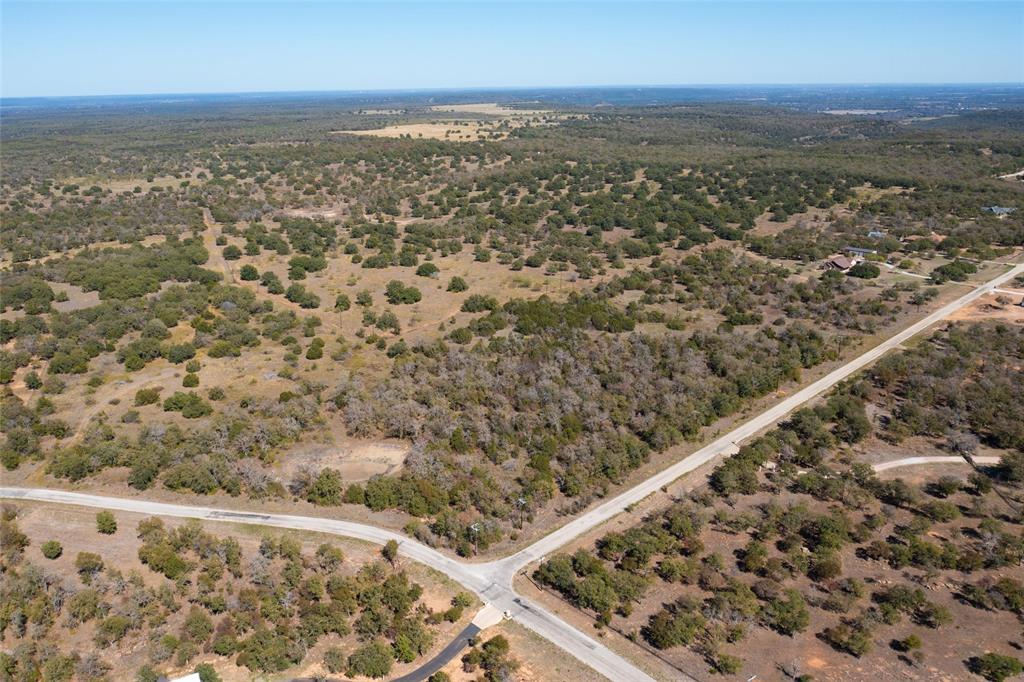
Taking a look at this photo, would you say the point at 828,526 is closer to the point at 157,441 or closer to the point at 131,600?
the point at 131,600

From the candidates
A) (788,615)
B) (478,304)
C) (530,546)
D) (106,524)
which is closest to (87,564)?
(106,524)

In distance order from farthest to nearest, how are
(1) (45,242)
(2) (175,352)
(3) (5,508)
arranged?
(1) (45,242), (2) (175,352), (3) (5,508)

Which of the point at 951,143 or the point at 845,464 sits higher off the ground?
the point at 951,143

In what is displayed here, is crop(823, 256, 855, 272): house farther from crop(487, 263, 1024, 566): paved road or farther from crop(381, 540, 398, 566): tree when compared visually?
crop(381, 540, 398, 566): tree

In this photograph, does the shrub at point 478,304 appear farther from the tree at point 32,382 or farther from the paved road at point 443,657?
the paved road at point 443,657

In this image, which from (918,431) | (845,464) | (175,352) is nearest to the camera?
(845,464)

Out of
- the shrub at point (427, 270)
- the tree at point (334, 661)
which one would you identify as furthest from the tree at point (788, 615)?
the shrub at point (427, 270)

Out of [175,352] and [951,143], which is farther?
[951,143]

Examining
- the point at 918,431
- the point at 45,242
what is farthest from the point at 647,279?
the point at 45,242
